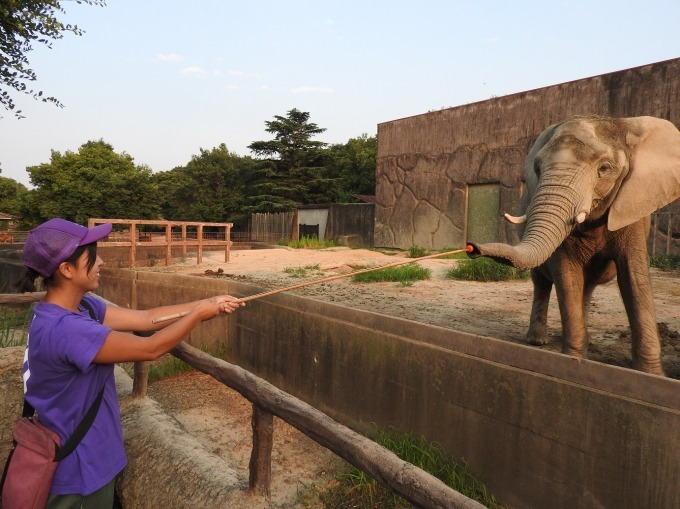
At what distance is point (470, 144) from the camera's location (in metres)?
14.0

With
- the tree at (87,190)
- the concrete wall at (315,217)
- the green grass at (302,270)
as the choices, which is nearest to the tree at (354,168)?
the concrete wall at (315,217)

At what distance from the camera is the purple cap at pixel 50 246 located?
1.71 m

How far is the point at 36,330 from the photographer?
5.65ft

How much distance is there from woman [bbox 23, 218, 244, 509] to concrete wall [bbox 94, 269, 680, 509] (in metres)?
2.34

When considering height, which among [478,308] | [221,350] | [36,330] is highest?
[36,330]

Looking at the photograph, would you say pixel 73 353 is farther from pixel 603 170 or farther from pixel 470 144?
pixel 470 144

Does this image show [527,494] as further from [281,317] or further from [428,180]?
[428,180]

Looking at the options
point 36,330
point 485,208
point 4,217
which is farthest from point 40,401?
point 4,217

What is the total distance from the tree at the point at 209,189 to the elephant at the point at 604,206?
27.8m

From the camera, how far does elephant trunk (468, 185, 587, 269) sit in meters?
3.26

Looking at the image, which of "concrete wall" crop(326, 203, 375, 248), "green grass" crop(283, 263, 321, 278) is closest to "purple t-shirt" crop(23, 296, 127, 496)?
"green grass" crop(283, 263, 321, 278)

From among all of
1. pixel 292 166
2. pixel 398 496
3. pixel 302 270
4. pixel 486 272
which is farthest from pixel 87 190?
pixel 398 496

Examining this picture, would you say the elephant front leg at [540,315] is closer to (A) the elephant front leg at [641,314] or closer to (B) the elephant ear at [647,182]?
(A) the elephant front leg at [641,314]

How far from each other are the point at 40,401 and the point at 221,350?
5908 mm
